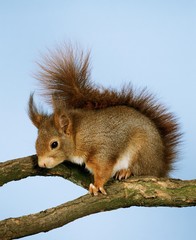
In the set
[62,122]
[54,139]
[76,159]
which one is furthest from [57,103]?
[76,159]

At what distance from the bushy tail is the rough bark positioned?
0.43 metres

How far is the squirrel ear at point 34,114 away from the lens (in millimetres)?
3318

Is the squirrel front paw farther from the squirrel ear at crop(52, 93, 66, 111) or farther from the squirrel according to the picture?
the squirrel ear at crop(52, 93, 66, 111)

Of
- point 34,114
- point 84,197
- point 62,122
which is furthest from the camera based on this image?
point 34,114

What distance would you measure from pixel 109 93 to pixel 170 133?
0.50 m

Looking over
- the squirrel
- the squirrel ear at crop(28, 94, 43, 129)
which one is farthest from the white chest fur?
the squirrel ear at crop(28, 94, 43, 129)

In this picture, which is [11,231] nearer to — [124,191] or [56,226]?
[56,226]

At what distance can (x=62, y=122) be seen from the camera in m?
3.20

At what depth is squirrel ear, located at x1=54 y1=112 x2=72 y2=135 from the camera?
320cm

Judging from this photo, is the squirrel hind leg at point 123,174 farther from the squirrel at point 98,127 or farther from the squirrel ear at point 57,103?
the squirrel ear at point 57,103

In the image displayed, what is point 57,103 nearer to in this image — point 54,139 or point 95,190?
point 54,139

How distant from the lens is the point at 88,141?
10.6 feet

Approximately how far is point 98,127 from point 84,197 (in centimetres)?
46

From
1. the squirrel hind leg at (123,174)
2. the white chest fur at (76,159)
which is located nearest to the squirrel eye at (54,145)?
the white chest fur at (76,159)
